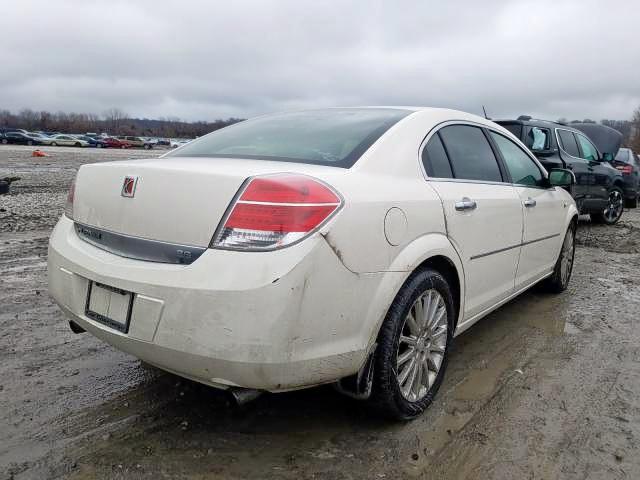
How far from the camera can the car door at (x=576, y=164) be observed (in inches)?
319

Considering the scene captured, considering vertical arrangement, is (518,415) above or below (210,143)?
below

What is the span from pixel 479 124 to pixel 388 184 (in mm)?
1434

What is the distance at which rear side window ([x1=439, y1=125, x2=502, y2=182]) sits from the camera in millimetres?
3008

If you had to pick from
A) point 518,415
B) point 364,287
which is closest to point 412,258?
point 364,287

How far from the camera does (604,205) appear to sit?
9.41 m

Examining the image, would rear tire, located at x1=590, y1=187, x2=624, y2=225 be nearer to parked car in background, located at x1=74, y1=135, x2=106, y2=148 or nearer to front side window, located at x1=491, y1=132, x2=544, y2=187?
front side window, located at x1=491, y1=132, x2=544, y2=187

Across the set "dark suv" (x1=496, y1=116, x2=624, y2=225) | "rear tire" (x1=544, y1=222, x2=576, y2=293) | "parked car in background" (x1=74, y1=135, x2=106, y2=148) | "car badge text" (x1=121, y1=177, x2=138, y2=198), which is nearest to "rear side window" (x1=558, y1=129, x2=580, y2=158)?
"dark suv" (x1=496, y1=116, x2=624, y2=225)

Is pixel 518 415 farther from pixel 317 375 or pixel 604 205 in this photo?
pixel 604 205

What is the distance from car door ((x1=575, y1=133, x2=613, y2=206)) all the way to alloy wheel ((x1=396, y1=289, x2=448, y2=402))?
285 inches

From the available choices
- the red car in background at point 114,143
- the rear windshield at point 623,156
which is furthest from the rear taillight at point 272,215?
the red car in background at point 114,143

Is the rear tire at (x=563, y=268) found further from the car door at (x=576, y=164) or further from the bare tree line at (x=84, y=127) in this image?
the bare tree line at (x=84, y=127)

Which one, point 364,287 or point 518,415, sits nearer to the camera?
point 364,287

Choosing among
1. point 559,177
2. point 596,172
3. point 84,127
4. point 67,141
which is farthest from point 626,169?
point 84,127

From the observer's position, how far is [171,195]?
6.88ft
